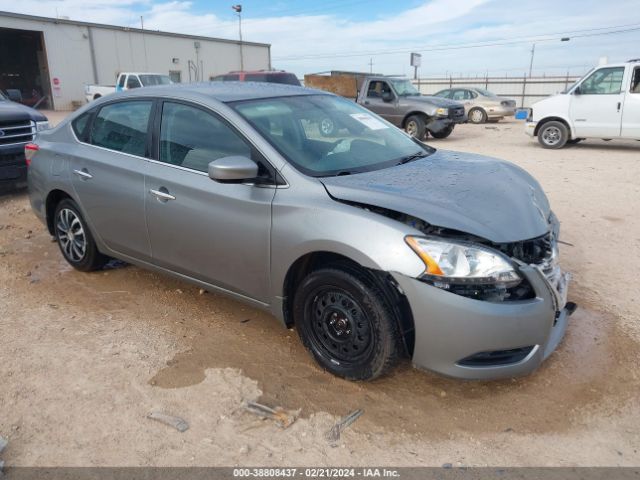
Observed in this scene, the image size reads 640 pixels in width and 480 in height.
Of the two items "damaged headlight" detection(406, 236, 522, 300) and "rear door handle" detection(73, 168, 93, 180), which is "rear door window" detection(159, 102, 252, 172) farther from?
"damaged headlight" detection(406, 236, 522, 300)

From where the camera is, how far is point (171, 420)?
282 cm

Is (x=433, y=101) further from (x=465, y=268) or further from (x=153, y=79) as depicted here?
(x=153, y=79)

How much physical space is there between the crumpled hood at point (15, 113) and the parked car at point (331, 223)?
4.11m

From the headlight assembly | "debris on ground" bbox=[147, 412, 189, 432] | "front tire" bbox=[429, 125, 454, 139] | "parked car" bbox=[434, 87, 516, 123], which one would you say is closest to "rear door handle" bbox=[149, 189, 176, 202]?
"debris on ground" bbox=[147, 412, 189, 432]

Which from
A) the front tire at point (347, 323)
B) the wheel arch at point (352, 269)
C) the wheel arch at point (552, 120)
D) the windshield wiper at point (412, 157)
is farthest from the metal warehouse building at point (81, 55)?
the front tire at point (347, 323)

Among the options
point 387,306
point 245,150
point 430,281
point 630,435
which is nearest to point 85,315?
point 245,150

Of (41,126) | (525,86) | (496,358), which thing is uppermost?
(525,86)

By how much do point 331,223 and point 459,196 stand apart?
30.2 inches

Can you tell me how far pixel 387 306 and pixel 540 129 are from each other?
11.7 metres

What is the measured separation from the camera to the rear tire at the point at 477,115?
21.2 m

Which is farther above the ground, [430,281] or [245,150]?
[245,150]

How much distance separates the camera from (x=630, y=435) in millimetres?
2666

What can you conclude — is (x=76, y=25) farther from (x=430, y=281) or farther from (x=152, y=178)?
(x=430, y=281)

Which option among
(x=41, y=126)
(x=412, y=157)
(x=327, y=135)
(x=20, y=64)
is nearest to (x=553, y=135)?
(x=412, y=157)
